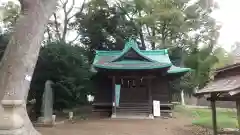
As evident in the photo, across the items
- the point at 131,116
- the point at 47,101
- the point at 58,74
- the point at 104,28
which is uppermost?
the point at 104,28

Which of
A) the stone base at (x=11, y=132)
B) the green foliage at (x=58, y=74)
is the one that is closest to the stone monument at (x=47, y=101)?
Result: the green foliage at (x=58, y=74)

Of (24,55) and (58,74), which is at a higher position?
(58,74)

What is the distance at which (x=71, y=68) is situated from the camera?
17.6 metres

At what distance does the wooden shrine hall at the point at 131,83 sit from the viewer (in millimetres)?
16672

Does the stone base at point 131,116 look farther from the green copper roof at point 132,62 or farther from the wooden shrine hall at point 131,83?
the green copper roof at point 132,62

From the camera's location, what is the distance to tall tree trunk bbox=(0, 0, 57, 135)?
6.77 m

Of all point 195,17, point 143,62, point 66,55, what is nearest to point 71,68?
point 66,55

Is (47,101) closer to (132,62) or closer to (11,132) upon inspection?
(132,62)

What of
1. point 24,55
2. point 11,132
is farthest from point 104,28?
point 11,132

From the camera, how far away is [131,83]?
18859 millimetres

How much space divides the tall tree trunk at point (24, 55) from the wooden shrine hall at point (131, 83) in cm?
899

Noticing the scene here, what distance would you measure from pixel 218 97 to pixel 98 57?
13272mm

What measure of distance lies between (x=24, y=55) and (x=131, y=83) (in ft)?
40.6

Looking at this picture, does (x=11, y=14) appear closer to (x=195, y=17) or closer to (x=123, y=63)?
(x=123, y=63)
